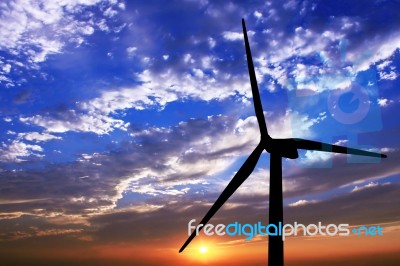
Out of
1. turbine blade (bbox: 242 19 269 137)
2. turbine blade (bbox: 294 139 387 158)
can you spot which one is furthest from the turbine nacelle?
turbine blade (bbox: 242 19 269 137)

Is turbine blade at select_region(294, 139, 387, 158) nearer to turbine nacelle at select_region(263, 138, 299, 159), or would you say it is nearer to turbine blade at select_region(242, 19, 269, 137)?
turbine nacelle at select_region(263, 138, 299, 159)

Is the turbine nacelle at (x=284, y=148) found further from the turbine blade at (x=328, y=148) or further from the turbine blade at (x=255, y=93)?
the turbine blade at (x=255, y=93)

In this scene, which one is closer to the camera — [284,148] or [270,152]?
[284,148]

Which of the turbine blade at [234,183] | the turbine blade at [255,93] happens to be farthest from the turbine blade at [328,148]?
the turbine blade at [234,183]

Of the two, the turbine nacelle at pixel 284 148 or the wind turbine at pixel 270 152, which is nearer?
the wind turbine at pixel 270 152

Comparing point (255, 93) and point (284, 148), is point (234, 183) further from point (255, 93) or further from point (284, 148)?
point (255, 93)

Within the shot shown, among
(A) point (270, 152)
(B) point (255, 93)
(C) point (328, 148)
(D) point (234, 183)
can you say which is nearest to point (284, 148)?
(A) point (270, 152)

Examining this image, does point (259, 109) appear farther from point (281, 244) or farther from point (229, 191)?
point (281, 244)

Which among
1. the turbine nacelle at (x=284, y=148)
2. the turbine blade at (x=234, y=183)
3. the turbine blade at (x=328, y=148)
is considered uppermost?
the turbine blade at (x=328, y=148)

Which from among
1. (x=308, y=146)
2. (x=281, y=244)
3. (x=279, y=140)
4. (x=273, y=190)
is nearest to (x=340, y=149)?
(x=308, y=146)

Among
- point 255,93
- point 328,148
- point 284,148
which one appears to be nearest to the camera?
point 284,148

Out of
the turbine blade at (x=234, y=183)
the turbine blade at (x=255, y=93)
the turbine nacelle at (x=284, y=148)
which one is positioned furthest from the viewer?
the turbine blade at (x=255, y=93)
